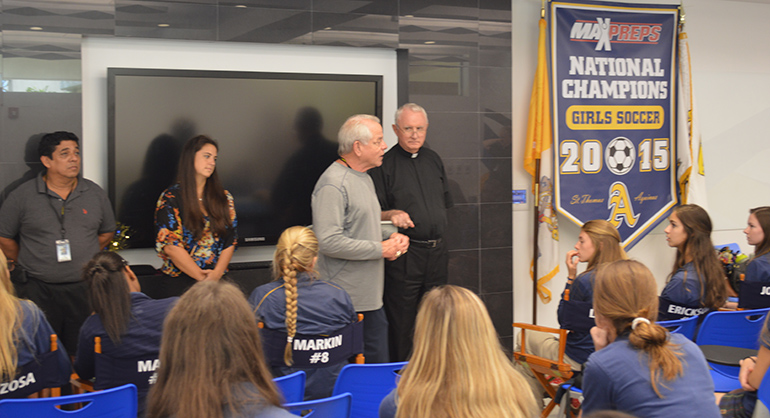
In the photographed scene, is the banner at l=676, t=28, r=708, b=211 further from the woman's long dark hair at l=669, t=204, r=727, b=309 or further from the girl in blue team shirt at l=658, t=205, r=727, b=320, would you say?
the girl in blue team shirt at l=658, t=205, r=727, b=320

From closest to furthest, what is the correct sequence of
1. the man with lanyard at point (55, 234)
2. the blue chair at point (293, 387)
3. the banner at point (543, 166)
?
the blue chair at point (293, 387)
the man with lanyard at point (55, 234)
the banner at point (543, 166)

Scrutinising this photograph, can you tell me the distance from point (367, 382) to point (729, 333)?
6.82ft

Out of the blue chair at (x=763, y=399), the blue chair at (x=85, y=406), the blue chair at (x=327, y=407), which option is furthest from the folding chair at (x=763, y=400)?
the blue chair at (x=85, y=406)

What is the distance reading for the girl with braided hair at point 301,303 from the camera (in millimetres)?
2859

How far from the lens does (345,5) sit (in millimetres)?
4844

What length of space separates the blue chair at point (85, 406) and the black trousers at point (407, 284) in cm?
233

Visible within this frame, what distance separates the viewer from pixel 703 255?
3713 mm

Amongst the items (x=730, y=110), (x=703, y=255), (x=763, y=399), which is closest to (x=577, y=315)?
(x=703, y=255)

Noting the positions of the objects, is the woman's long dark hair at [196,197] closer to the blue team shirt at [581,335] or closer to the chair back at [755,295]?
the blue team shirt at [581,335]

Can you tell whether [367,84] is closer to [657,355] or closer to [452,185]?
[452,185]

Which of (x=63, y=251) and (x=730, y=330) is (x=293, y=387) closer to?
(x=63, y=251)

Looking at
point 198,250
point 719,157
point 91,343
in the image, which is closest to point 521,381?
point 91,343

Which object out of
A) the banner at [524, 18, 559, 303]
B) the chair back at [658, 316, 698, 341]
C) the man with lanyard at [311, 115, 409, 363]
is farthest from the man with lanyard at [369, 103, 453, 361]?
the chair back at [658, 316, 698, 341]

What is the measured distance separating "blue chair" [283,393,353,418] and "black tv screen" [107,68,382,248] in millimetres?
2661
